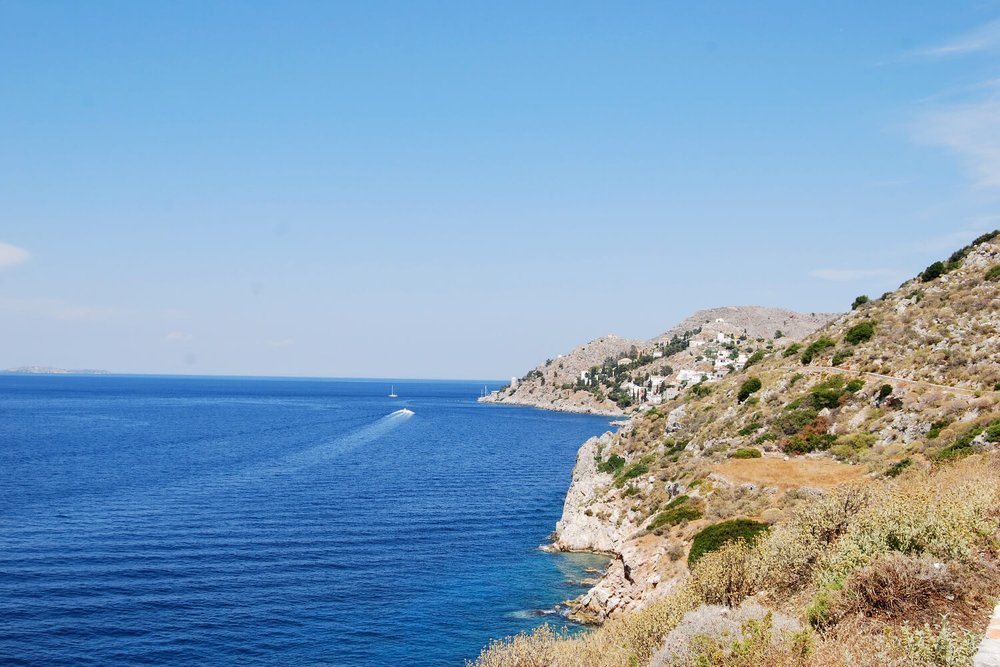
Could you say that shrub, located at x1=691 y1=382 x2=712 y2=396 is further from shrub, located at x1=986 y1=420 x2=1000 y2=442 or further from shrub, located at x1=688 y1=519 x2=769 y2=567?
shrub, located at x1=688 y1=519 x2=769 y2=567

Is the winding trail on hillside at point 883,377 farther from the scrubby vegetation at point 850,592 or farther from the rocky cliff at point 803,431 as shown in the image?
the scrubby vegetation at point 850,592

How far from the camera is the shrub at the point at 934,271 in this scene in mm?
65550

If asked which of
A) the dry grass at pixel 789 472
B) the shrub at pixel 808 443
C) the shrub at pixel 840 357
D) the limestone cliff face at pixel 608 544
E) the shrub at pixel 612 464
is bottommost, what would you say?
the limestone cliff face at pixel 608 544

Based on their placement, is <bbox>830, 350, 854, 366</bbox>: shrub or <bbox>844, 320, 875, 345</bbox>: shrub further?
<bbox>844, 320, 875, 345</bbox>: shrub

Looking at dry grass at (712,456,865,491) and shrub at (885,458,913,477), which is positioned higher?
shrub at (885,458,913,477)

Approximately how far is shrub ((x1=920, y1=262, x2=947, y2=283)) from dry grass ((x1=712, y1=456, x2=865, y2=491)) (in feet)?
107

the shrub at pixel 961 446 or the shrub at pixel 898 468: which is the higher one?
the shrub at pixel 961 446

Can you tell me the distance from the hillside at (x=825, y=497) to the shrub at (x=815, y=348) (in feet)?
0.97

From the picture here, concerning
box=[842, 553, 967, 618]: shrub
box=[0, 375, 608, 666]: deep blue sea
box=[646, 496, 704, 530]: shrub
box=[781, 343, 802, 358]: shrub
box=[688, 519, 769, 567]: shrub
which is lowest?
box=[0, 375, 608, 666]: deep blue sea

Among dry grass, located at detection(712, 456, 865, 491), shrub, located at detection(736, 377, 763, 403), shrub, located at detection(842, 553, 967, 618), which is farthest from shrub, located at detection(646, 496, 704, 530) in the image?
shrub, located at detection(842, 553, 967, 618)

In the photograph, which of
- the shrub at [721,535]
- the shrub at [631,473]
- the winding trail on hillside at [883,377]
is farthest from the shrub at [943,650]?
the shrub at [631,473]

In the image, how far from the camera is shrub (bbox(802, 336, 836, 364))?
64.1 meters

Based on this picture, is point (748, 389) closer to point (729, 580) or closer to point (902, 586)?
point (729, 580)

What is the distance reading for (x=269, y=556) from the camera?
50719 millimetres
